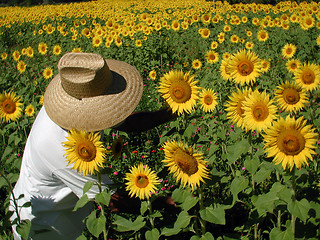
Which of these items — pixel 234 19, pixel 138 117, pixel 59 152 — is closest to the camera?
pixel 59 152

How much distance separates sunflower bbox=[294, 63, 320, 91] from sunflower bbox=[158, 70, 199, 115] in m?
1.11

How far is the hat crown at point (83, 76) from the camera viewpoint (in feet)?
5.65

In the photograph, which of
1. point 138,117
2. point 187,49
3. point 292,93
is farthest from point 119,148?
point 187,49

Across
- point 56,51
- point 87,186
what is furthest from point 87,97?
point 56,51

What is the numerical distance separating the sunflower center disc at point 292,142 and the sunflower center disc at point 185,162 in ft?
1.38

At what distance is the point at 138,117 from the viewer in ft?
7.84

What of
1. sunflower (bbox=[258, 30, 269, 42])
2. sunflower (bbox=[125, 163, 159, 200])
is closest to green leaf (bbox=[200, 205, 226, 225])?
sunflower (bbox=[125, 163, 159, 200])

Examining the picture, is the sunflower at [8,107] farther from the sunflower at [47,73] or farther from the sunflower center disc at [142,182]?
the sunflower at [47,73]

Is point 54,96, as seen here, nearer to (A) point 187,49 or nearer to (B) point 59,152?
(B) point 59,152

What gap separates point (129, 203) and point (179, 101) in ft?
2.20

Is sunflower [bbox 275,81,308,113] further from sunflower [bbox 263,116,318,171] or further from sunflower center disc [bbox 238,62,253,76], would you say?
sunflower [bbox 263,116,318,171]

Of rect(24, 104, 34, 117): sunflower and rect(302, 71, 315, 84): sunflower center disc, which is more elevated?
rect(302, 71, 315, 84): sunflower center disc

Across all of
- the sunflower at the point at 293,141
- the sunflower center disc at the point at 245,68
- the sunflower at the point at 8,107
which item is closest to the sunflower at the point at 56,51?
the sunflower at the point at 8,107

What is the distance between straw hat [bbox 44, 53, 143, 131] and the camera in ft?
5.67
